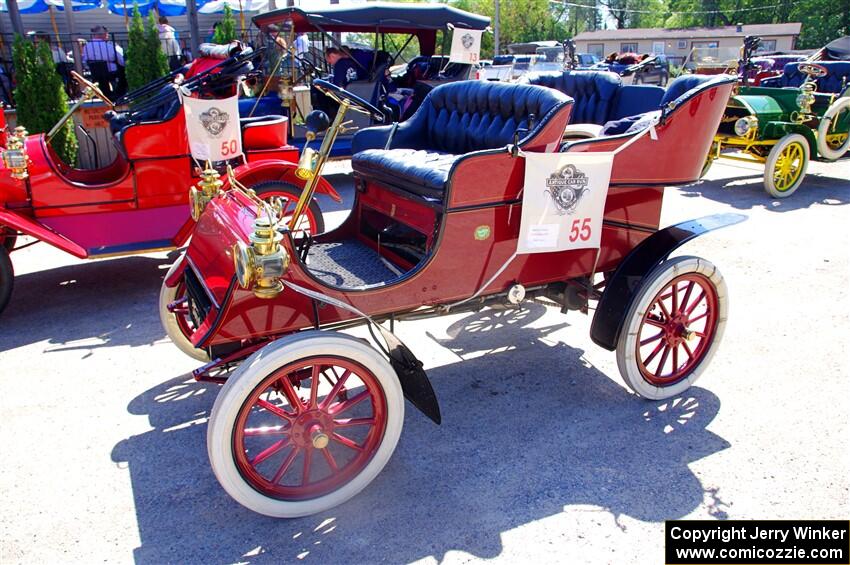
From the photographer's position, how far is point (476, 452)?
9.28 ft

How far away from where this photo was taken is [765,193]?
776cm

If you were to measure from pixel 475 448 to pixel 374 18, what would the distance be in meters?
6.42

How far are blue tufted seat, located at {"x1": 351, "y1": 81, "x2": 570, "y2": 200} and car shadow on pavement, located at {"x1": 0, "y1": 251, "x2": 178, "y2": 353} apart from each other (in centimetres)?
183

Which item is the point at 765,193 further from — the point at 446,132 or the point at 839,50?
the point at 446,132

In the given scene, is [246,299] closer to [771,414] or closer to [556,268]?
[556,268]

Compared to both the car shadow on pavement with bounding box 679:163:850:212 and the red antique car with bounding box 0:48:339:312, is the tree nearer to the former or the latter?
the red antique car with bounding box 0:48:339:312

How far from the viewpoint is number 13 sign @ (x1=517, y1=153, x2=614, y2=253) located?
8.95 feet

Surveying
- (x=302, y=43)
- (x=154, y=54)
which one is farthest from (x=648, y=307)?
(x=154, y=54)

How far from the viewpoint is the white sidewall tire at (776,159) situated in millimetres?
7363

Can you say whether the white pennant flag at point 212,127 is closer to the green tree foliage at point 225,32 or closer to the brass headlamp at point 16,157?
the brass headlamp at point 16,157

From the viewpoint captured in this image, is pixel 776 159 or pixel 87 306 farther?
pixel 776 159

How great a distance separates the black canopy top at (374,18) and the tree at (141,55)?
98.3 inches

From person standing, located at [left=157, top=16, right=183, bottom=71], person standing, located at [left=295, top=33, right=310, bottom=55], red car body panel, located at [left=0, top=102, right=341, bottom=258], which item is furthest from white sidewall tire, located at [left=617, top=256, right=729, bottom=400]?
person standing, located at [left=157, top=16, right=183, bottom=71]

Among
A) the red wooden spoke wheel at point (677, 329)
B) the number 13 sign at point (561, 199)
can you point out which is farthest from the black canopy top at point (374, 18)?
the red wooden spoke wheel at point (677, 329)
